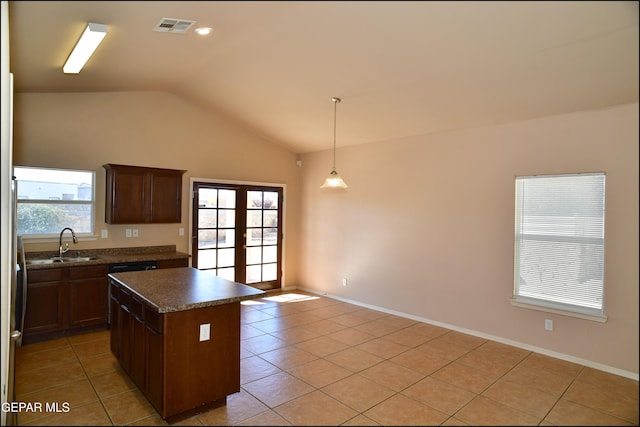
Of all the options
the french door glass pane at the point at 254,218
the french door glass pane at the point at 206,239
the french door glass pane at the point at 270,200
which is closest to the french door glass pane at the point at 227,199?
the french door glass pane at the point at 254,218

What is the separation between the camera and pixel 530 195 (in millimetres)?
4195

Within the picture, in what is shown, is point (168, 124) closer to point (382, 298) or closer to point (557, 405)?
point (382, 298)

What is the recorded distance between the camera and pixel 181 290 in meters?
3.10

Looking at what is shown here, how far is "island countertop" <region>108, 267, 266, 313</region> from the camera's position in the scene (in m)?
2.74

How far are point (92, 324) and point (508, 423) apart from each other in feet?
14.6

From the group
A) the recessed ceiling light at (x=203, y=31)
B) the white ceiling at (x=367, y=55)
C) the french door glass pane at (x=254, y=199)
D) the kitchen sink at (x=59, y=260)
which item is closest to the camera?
the white ceiling at (x=367, y=55)

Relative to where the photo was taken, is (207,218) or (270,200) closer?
(207,218)

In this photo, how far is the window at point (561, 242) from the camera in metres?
3.54

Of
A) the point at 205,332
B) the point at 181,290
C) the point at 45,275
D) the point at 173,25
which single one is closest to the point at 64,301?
the point at 45,275

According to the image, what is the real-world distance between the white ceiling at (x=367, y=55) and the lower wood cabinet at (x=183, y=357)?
219 centimetres

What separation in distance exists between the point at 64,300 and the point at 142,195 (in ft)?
5.10

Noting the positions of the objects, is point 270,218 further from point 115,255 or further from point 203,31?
point 203,31

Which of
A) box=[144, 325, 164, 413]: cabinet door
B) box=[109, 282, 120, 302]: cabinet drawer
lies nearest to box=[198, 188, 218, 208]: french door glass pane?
box=[109, 282, 120, 302]: cabinet drawer

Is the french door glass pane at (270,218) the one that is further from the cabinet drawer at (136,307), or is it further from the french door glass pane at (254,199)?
the cabinet drawer at (136,307)
